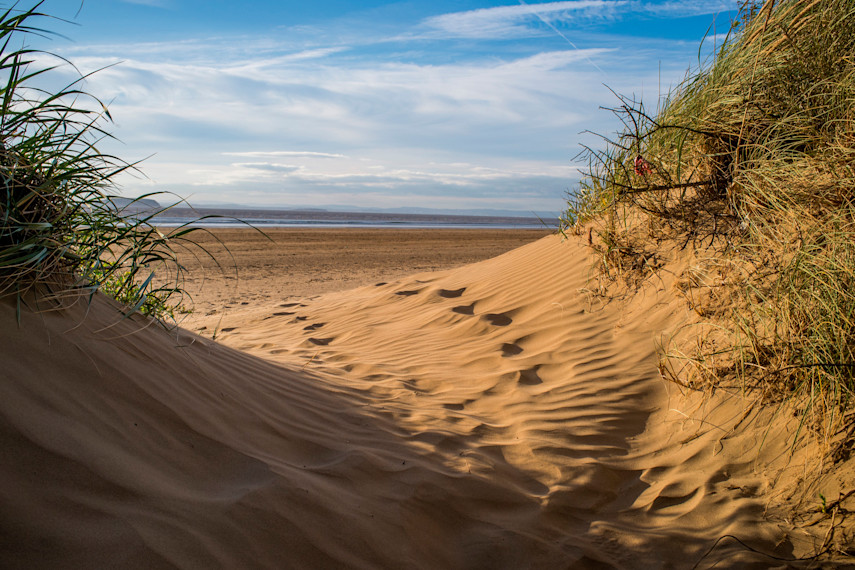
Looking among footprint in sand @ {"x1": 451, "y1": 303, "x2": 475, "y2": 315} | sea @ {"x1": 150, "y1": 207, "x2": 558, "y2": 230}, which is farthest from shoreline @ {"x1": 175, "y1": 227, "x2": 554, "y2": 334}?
footprint in sand @ {"x1": 451, "y1": 303, "x2": 475, "y2": 315}

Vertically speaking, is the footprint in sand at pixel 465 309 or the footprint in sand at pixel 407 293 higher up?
the footprint in sand at pixel 407 293

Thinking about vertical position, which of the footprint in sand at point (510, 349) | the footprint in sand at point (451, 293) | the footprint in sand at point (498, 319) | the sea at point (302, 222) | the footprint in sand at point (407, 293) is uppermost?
the sea at point (302, 222)

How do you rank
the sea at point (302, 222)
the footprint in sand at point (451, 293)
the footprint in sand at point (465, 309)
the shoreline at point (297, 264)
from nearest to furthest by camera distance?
1. the footprint in sand at point (465, 309)
2. the footprint in sand at point (451, 293)
3. the shoreline at point (297, 264)
4. the sea at point (302, 222)

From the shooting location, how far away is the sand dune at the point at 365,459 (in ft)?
5.15

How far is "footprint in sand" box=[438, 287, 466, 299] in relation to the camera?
20.8 feet

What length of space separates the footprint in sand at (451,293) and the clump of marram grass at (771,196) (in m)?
2.00

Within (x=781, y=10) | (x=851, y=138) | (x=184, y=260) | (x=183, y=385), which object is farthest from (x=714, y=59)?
(x=184, y=260)

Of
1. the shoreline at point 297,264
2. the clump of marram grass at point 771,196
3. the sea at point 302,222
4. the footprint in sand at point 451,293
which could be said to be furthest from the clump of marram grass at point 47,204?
the sea at point 302,222

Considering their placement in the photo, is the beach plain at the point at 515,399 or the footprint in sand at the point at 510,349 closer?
the beach plain at the point at 515,399

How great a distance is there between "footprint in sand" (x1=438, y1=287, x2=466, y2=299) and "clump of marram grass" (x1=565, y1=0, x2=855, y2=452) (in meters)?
2.00

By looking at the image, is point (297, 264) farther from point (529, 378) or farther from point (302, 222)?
point (302, 222)

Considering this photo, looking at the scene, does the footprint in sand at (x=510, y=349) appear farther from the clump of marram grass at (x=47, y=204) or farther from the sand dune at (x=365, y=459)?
the clump of marram grass at (x=47, y=204)

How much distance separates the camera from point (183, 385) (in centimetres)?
231

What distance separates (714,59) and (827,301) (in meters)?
2.74
